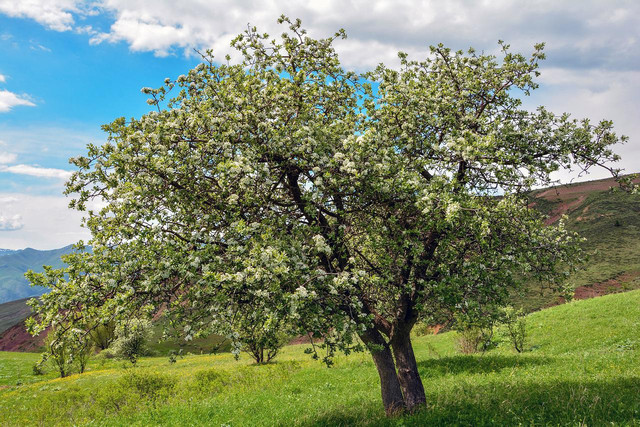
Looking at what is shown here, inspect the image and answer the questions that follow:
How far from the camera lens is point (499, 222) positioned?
462 inches

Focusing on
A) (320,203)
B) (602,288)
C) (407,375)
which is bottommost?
(602,288)

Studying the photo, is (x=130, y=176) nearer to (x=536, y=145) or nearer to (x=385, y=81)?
(x=385, y=81)

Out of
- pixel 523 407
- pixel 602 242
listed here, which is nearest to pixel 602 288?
pixel 602 242

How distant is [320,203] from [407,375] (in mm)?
7624

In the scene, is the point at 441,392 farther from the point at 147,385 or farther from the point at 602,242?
the point at 602,242

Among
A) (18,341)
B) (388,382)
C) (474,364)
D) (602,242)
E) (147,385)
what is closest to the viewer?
(388,382)

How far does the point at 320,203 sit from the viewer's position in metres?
10.9

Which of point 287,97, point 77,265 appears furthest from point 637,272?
point 77,265

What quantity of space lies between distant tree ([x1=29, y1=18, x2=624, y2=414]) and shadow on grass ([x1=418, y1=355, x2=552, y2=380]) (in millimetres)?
9682

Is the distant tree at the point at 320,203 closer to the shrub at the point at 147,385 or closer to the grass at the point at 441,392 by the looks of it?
the grass at the point at 441,392

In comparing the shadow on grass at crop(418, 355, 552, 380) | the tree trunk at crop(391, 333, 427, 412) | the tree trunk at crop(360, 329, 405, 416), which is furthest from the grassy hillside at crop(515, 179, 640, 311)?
the tree trunk at crop(360, 329, 405, 416)

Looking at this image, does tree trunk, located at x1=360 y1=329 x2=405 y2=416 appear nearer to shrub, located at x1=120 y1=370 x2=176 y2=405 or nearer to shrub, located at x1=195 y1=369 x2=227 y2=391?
shrub, located at x1=195 y1=369 x2=227 y2=391

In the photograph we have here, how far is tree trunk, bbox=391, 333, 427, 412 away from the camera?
43.9ft

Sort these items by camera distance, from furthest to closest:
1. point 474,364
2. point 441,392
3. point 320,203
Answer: point 474,364 < point 441,392 < point 320,203
